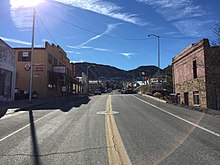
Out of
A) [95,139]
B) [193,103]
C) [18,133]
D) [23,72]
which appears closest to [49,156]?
[95,139]

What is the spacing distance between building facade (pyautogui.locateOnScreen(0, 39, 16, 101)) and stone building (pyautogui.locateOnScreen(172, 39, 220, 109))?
1927 cm

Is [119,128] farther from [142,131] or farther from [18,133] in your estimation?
[18,133]

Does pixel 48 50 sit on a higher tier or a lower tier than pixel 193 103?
higher

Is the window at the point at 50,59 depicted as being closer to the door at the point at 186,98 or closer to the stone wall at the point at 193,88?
the stone wall at the point at 193,88

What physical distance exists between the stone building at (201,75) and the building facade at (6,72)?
63.2 feet

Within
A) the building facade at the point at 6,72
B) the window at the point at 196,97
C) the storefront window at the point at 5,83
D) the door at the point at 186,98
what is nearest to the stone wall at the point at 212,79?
the window at the point at 196,97

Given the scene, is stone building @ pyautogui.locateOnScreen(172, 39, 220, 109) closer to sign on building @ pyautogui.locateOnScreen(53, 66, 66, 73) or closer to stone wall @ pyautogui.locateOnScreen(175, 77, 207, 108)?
stone wall @ pyautogui.locateOnScreen(175, 77, 207, 108)

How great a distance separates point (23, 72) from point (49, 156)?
38.2 metres

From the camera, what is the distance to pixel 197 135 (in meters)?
9.14

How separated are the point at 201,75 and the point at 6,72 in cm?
1992

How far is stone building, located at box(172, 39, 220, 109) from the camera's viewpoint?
996 inches

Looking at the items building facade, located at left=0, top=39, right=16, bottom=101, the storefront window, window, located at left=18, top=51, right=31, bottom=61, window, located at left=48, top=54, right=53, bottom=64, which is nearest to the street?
building facade, located at left=0, top=39, right=16, bottom=101

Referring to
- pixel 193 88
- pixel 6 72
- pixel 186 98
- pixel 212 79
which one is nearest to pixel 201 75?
pixel 212 79

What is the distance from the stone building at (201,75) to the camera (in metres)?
25.3
